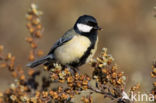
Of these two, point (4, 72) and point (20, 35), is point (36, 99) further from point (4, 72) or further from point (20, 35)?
point (20, 35)

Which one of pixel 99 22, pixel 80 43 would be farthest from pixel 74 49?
pixel 99 22

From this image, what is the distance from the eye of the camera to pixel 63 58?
12.6ft

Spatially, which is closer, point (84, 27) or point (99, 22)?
point (84, 27)

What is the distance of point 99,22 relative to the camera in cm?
728

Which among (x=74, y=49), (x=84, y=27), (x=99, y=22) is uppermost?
(x=99, y=22)

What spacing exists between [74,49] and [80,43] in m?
0.10

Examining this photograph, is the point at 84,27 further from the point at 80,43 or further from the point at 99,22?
the point at 99,22

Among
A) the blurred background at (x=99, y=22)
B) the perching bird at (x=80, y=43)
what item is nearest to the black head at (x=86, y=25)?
the perching bird at (x=80, y=43)

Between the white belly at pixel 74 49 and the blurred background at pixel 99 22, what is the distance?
2170 millimetres

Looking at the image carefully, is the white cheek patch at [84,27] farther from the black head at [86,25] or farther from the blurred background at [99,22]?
the blurred background at [99,22]

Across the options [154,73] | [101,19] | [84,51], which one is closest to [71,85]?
[154,73]

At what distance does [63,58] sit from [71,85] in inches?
45.9

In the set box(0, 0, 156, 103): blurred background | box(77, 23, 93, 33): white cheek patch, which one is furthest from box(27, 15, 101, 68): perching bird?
box(0, 0, 156, 103): blurred background

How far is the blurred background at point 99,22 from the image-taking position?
6.35 m
